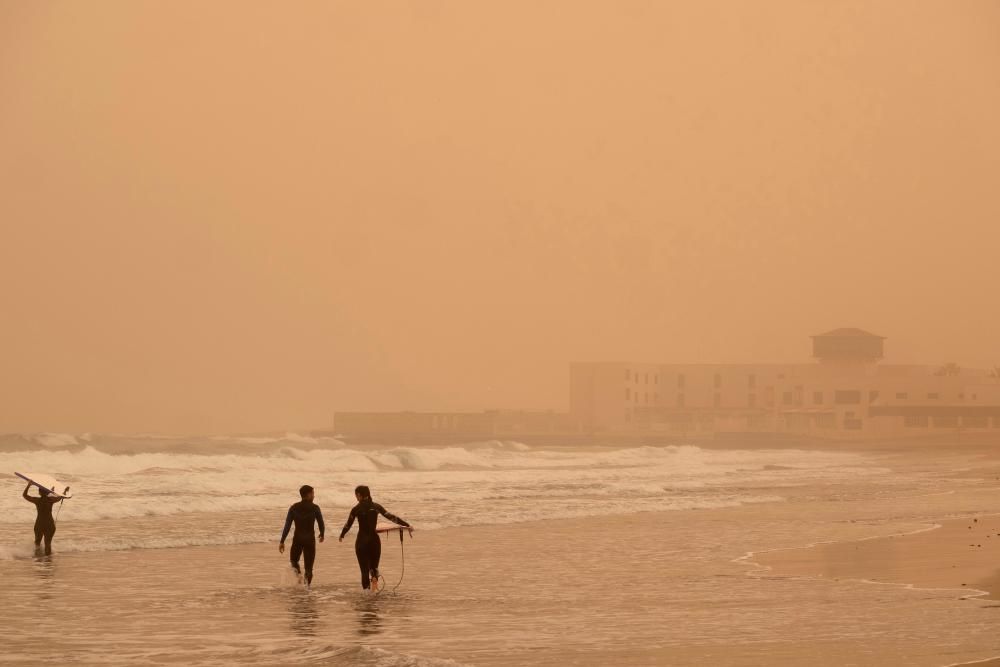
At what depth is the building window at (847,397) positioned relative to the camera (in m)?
142

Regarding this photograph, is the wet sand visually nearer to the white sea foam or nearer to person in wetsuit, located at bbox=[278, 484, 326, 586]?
person in wetsuit, located at bbox=[278, 484, 326, 586]

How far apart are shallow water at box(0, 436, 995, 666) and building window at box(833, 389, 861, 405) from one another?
4323 inches

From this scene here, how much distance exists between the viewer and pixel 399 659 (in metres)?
12.3

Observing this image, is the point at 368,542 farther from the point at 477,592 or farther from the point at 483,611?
the point at 483,611

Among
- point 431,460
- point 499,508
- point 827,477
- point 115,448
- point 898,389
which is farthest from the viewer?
point 898,389

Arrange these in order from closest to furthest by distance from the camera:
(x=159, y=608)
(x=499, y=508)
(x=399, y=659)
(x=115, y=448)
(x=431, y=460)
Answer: (x=399, y=659)
(x=159, y=608)
(x=499, y=508)
(x=431, y=460)
(x=115, y=448)

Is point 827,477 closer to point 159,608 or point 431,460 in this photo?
point 431,460

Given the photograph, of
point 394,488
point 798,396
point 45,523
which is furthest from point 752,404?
point 45,523

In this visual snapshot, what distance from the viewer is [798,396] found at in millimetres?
148125

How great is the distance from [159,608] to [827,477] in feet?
136

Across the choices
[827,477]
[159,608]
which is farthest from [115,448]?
[159,608]

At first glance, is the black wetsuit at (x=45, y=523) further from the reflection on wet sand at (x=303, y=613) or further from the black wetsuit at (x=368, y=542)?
the black wetsuit at (x=368, y=542)

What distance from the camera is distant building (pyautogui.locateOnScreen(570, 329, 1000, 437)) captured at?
14050 cm

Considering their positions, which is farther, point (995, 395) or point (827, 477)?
point (995, 395)
